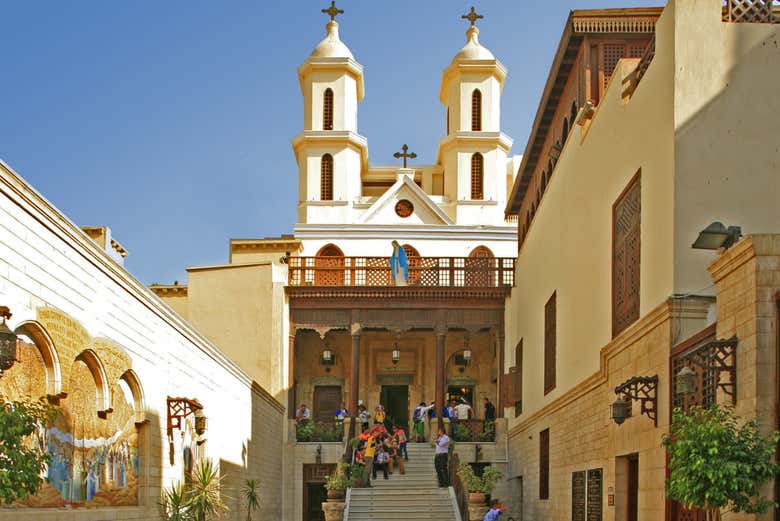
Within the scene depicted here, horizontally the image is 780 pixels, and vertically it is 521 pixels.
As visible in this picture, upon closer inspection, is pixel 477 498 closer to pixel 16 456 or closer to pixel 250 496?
pixel 250 496

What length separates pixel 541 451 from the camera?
24.5 meters

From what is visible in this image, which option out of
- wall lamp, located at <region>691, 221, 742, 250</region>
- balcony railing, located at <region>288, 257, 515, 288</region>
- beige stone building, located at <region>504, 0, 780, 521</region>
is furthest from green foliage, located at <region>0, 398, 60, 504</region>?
balcony railing, located at <region>288, 257, 515, 288</region>

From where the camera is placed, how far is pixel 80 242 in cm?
1241

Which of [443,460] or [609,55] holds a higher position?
[609,55]

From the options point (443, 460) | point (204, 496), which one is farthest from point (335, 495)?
point (204, 496)

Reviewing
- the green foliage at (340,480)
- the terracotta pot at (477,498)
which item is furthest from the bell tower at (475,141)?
the terracotta pot at (477,498)

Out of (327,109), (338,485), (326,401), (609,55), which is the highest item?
(327,109)

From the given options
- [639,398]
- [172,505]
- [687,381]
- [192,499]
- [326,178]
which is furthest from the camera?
[326,178]

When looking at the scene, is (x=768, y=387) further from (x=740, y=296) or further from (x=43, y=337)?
(x=43, y=337)

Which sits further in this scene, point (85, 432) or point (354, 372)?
point (354, 372)

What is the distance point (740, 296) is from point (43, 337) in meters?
6.91

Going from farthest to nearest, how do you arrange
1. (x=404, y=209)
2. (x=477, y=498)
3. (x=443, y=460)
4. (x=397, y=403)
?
(x=404, y=209) < (x=397, y=403) < (x=443, y=460) < (x=477, y=498)

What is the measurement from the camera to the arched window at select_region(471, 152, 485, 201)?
1661 inches

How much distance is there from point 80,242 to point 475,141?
102 ft
